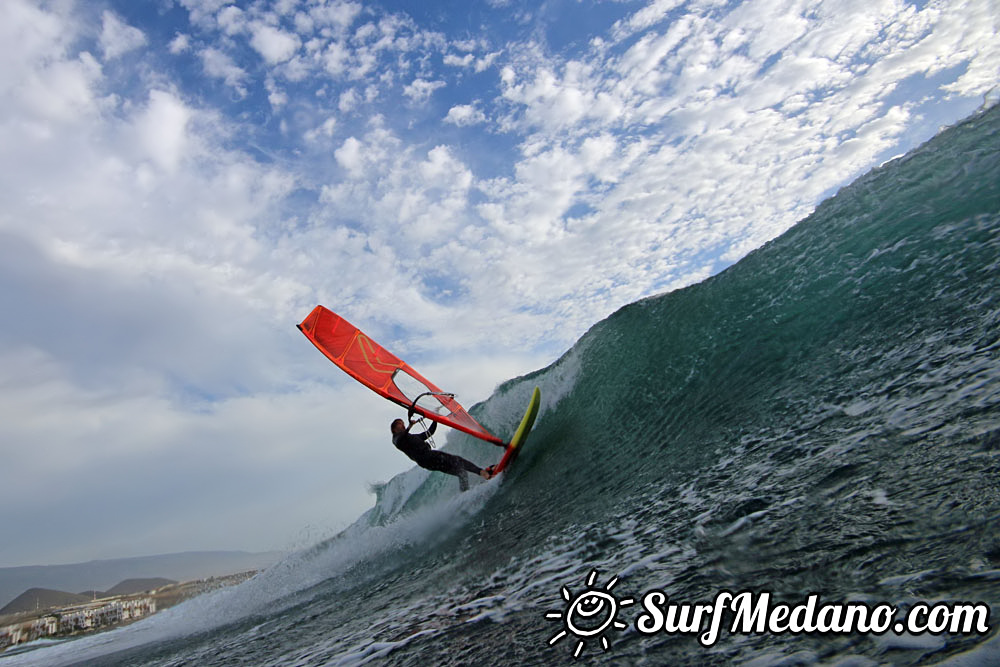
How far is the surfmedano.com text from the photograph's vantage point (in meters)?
1.30

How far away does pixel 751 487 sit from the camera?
2947 mm

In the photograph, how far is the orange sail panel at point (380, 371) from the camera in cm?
909

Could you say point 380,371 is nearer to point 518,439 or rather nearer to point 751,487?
point 518,439

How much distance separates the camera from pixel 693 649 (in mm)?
1611

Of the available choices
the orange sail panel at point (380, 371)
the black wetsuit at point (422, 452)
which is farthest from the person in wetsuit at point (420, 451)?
the orange sail panel at point (380, 371)

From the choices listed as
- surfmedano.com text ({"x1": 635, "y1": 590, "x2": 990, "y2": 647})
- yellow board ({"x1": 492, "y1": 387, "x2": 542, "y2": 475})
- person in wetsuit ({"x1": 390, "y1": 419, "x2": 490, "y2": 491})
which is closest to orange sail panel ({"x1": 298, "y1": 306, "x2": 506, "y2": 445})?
yellow board ({"x1": 492, "y1": 387, "x2": 542, "y2": 475})

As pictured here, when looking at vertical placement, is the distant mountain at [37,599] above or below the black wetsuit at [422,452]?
above

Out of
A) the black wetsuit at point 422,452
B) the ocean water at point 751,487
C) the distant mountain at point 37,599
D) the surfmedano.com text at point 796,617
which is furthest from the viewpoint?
the distant mountain at point 37,599

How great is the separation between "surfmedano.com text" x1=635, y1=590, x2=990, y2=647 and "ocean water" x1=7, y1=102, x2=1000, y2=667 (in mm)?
30

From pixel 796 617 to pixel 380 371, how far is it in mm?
9399

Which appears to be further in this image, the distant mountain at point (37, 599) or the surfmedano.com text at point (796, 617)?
the distant mountain at point (37, 599)

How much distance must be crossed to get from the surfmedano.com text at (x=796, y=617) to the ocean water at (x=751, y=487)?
0.03m

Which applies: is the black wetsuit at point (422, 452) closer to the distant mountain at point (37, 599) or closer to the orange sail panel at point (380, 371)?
the orange sail panel at point (380, 371)

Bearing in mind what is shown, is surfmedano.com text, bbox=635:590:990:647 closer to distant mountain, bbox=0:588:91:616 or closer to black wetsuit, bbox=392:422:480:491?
black wetsuit, bbox=392:422:480:491
